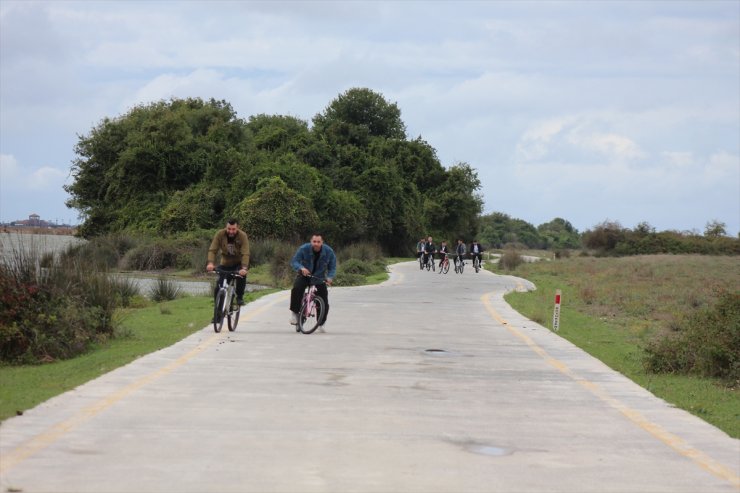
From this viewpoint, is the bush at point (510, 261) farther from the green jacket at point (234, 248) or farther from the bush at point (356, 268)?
the green jacket at point (234, 248)

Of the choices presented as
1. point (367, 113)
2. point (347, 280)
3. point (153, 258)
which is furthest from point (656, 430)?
point (367, 113)

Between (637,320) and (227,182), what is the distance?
150 feet

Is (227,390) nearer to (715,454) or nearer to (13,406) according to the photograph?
(13,406)

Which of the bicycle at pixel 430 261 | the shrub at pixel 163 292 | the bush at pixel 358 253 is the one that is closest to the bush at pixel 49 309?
the shrub at pixel 163 292

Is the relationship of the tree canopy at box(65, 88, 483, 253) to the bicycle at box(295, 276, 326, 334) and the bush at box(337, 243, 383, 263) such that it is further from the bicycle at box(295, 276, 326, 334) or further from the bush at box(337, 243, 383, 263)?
the bicycle at box(295, 276, 326, 334)

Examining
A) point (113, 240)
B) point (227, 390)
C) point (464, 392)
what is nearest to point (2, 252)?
point (227, 390)

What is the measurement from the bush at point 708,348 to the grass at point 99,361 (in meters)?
7.25

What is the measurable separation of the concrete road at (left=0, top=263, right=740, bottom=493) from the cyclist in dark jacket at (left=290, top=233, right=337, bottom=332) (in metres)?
2.56

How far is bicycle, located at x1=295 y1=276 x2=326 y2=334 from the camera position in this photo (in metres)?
18.2

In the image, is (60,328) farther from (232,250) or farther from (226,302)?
(232,250)

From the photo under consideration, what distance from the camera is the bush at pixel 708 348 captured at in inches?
563

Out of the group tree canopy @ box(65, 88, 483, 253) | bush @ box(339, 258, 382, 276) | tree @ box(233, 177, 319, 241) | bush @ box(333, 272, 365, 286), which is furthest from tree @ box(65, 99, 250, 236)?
bush @ box(333, 272, 365, 286)

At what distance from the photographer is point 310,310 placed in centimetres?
1830

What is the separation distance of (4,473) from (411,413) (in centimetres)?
415
